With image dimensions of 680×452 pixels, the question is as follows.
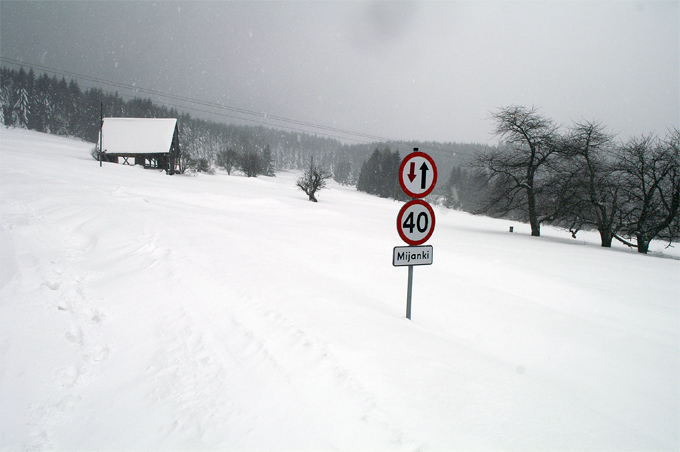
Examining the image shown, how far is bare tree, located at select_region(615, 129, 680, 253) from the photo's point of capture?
18.6 m

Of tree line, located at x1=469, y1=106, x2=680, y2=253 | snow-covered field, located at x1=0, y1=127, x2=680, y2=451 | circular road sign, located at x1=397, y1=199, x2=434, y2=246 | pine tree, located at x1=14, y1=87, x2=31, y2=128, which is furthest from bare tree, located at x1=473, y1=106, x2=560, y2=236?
pine tree, located at x1=14, y1=87, x2=31, y2=128

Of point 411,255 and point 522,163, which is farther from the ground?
point 522,163

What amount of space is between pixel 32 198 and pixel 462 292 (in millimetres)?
15361

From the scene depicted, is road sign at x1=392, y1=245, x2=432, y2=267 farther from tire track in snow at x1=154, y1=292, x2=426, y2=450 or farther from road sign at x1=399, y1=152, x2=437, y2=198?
tire track in snow at x1=154, y1=292, x2=426, y2=450

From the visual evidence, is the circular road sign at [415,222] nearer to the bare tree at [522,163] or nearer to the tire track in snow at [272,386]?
the tire track in snow at [272,386]

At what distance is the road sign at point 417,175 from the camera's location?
14.9 ft

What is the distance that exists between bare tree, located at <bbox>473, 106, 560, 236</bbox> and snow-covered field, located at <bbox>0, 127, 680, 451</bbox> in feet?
60.2

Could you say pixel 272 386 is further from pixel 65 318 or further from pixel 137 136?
pixel 137 136

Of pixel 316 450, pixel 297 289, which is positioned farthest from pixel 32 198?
pixel 316 450

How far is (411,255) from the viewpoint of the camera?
4664mm

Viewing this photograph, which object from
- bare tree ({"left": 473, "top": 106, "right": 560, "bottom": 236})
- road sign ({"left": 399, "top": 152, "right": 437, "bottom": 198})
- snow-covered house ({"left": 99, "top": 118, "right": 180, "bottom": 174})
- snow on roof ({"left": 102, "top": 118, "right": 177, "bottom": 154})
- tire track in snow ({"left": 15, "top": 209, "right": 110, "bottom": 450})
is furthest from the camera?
snow on roof ({"left": 102, "top": 118, "right": 177, "bottom": 154})

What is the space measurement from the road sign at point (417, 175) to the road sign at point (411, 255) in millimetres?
784

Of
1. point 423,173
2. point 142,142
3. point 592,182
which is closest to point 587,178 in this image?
point 592,182

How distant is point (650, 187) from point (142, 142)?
57.9 m
